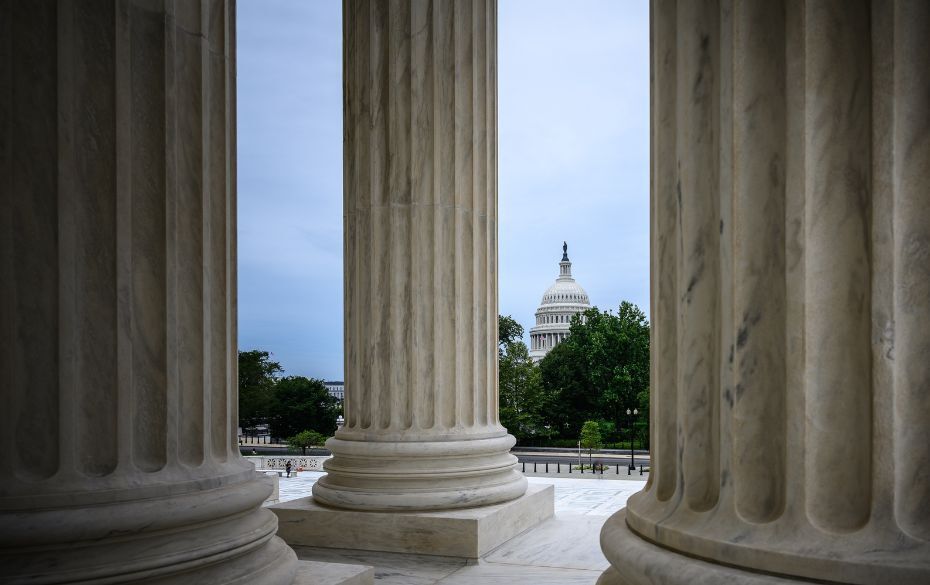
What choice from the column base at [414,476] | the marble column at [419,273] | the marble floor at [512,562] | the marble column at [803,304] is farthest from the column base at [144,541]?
the marble column at [419,273]

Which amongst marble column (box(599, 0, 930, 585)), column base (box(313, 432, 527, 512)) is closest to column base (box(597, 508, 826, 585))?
marble column (box(599, 0, 930, 585))

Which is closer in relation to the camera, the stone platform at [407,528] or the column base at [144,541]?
the column base at [144,541]

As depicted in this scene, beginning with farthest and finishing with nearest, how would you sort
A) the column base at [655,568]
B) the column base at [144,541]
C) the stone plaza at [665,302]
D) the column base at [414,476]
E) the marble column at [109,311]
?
the column base at [414,476], the marble column at [109,311], the column base at [144,541], the column base at [655,568], the stone plaza at [665,302]

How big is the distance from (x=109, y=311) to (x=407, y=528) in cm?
3696

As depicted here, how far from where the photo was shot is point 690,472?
2436cm

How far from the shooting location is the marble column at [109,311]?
2819 centimetres

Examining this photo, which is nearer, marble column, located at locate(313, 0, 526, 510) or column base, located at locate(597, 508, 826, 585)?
column base, located at locate(597, 508, 826, 585)

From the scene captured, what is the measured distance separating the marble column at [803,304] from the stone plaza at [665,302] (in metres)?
0.06

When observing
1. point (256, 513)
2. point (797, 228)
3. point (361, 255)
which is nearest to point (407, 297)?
point (361, 255)

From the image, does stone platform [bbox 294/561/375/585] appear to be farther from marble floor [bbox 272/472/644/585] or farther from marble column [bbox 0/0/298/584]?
marble floor [bbox 272/472/644/585]

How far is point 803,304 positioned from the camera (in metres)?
21.7

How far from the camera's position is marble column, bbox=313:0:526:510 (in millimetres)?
64688

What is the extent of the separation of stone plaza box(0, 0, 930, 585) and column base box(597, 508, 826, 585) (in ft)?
0.32

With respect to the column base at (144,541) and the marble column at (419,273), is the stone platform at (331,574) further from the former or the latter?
the marble column at (419,273)
